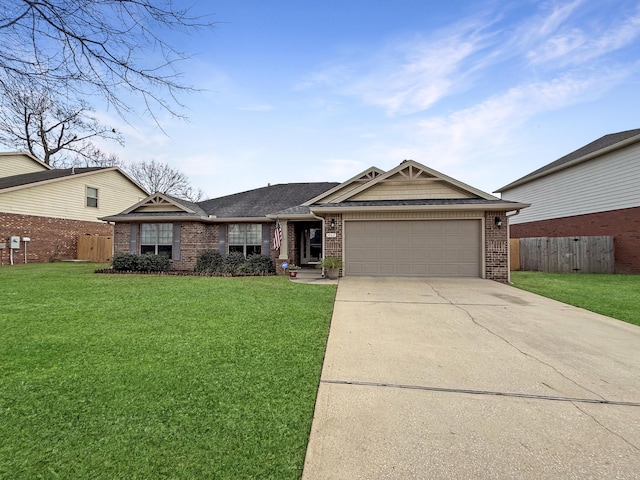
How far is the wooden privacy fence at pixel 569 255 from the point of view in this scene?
13.6 m

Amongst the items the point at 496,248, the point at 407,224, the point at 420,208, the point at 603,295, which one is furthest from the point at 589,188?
the point at 407,224

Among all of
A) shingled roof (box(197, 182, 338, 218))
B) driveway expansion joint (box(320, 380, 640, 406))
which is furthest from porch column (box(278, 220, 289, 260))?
driveway expansion joint (box(320, 380, 640, 406))

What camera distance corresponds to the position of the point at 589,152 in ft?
50.4

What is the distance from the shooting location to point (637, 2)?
854 centimetres

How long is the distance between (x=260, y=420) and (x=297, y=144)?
15386 millimetres

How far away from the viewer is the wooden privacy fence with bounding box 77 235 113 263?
18.2 m

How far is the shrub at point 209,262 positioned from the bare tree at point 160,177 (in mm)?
26309

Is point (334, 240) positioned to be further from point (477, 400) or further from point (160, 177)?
point (160, 177)

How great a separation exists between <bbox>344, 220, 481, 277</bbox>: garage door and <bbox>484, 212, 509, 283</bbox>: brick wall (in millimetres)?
293

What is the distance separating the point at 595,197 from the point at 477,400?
58.1 feet

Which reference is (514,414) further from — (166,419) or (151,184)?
(151,184)

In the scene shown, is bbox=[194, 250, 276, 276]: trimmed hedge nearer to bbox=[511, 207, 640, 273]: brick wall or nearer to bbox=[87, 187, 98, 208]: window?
bbox=[87, 187, 98, 208]: window

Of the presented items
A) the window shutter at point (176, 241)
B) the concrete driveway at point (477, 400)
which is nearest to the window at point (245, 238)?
the window shutter at point (176, 241)

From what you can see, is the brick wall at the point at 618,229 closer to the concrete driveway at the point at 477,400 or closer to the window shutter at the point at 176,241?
the concrete driveway at the point at 477,400
